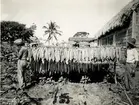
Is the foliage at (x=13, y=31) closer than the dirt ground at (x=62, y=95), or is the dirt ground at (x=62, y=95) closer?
the dirt ground at (x=62, y=95)

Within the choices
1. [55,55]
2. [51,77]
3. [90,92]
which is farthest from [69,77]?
[90,92]

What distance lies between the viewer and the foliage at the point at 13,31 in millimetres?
24606

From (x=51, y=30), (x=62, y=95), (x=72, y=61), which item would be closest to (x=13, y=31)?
(x=51, y=30)

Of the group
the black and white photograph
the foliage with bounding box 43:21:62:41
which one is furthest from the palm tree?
the black and white photograph

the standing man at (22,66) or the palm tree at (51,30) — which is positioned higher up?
the palm tree at (51,30)

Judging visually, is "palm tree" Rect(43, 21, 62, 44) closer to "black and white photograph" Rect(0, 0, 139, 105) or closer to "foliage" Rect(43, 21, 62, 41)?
"foliage" Rect(43, 21, 62, 41)

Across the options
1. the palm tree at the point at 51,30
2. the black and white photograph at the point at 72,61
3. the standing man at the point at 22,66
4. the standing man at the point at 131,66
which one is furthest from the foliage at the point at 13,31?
the standing man at the point at 131,66

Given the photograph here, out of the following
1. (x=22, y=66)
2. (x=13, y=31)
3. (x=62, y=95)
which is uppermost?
(x=13, y=31)

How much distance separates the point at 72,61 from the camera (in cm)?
713

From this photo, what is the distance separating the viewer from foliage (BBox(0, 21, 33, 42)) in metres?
24.6

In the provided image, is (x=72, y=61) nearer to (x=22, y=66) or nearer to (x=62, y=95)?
(x=62, y=95)

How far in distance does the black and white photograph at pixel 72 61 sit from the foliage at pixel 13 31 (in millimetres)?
16034

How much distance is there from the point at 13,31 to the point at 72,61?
21.7 m

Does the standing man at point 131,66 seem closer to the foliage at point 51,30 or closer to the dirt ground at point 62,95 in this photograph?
the dirt ground at point 62,95
